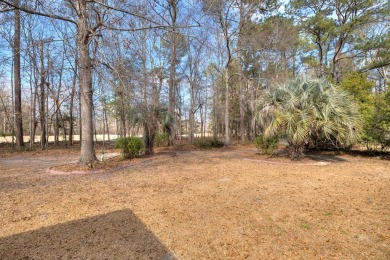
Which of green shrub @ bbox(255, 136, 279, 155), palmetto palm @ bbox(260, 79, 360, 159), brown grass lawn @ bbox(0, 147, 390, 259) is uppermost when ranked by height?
palmetto palm @ bbox(260, 79, 360, 159)

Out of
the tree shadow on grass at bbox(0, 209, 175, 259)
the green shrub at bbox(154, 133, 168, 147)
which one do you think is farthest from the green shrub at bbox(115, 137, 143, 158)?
the tree shadow on grass at bbox(0, 209, 175, 259)

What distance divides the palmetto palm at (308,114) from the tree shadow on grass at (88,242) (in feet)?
18.3

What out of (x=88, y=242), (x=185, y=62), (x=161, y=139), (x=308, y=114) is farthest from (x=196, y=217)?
(x=185, y=62)

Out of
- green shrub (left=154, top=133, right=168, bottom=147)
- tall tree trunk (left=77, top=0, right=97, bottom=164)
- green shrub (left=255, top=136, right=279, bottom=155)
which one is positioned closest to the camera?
tall tree trunk (left=77, top=0, right=97, bottom=164)

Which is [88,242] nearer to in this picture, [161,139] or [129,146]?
[129,146]

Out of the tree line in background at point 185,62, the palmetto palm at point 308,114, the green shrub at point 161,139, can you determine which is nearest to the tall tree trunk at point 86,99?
the tree line in background at point 185,62

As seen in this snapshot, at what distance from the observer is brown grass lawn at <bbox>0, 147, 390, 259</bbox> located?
204 centimetres

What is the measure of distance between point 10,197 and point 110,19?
14.3 feet

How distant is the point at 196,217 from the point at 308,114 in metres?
5.47

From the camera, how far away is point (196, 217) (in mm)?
2766

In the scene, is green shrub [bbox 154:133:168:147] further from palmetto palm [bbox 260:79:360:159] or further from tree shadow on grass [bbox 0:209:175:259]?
tree shadow on grass [bbox 0:209:175:259]

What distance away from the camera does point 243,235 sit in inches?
90.8

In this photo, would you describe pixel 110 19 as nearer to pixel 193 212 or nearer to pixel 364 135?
pixel 193 212

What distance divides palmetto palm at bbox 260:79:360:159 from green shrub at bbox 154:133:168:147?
612cm
